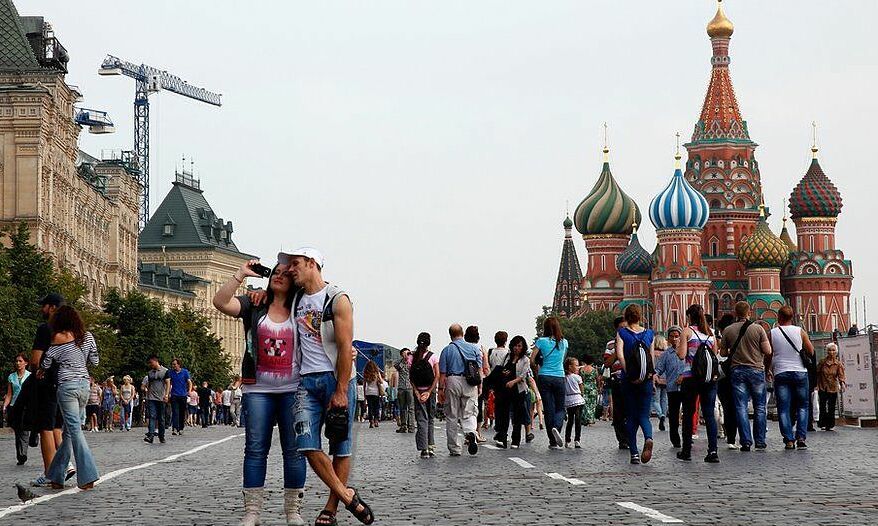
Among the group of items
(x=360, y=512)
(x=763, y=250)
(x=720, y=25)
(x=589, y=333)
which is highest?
(x=720, y=25)

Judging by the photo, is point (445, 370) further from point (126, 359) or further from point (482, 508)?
point (126, 359)

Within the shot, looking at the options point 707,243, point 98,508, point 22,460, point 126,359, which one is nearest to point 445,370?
point 22,460

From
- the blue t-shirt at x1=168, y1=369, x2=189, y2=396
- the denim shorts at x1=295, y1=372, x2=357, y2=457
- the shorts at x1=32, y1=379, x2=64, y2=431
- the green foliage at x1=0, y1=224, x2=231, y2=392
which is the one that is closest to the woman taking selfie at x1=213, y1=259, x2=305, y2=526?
the denim shorts at x1=295, y1=372, x2=357, y2=457

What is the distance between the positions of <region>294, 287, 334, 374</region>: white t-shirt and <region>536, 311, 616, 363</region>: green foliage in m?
139

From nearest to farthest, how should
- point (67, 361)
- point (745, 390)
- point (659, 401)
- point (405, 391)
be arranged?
point (67, 361)
point (745, 390)
point (405, 391)
point (659, 401)

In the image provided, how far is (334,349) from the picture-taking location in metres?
11.1

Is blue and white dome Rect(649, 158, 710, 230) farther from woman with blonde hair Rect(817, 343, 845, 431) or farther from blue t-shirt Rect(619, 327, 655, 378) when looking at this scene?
blue t-shirt Rect(619, 327, 655, 378)

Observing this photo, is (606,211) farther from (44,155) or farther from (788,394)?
(788,394)

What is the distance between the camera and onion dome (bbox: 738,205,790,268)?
537ft

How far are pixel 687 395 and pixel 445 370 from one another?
12.0 ft

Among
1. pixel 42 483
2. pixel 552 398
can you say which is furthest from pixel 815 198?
pixel 42 483

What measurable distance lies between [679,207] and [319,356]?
152968 mm

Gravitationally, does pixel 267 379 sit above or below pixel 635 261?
below

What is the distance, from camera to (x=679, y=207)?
162 metres
